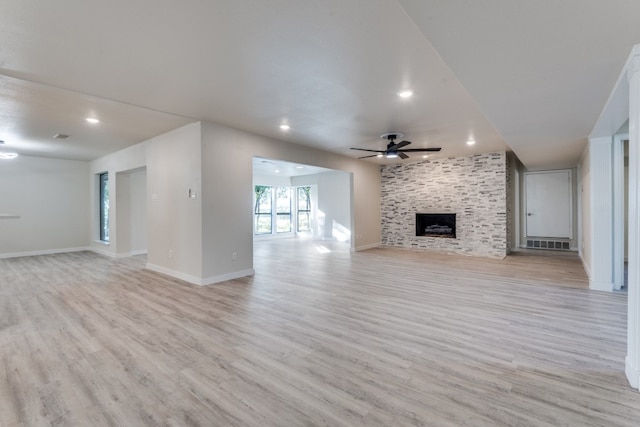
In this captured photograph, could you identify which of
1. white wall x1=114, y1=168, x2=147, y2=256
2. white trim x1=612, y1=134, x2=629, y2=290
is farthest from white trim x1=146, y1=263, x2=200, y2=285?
white trim x1=612, y1=134, x2=629, y2=290

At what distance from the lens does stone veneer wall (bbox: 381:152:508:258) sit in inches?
287

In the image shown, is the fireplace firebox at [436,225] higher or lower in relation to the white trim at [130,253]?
higher

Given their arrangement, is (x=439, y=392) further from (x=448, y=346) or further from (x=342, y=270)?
(x=342, y=270)

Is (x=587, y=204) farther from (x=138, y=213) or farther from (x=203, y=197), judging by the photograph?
(x=138, y=213)

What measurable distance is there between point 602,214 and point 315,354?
4.83 metres

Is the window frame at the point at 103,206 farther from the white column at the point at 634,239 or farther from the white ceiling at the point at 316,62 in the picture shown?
the white column at the point at 634,239

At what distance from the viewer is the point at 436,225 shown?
331 inches

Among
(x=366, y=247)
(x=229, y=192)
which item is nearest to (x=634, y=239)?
(x=229, y=192)

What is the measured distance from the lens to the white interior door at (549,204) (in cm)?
822

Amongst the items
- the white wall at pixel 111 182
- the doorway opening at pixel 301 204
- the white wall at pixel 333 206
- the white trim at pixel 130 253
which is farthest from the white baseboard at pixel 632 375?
the white trim at pixel 130 253

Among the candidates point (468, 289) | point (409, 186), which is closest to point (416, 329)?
point (468, 289)

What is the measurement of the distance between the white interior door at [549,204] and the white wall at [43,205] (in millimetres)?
13331

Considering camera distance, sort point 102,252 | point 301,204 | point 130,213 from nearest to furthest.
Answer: point 130,213
point 102,252
point 301,204

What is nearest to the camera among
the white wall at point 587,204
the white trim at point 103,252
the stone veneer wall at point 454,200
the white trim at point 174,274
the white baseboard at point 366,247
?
the white trim at point 174,274
